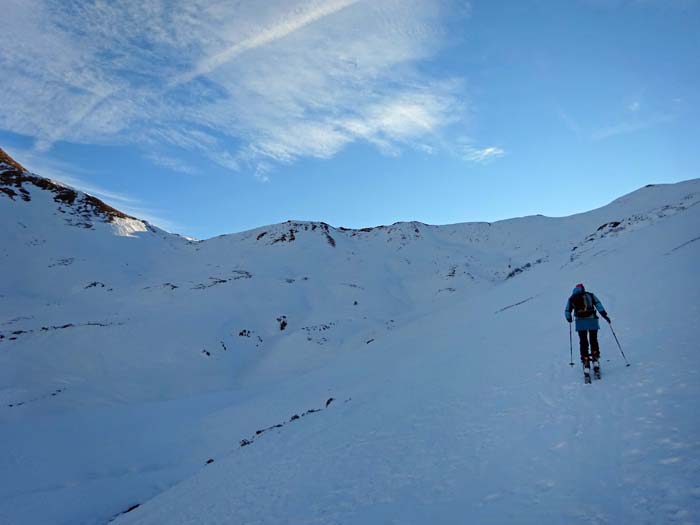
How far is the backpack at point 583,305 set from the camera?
10398mm

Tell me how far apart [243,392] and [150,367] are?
26.3 feet

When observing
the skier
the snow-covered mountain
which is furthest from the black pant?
the snow-covered mountain

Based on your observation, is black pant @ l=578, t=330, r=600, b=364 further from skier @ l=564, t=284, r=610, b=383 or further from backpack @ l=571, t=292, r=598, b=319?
backpack @ l=571, t=292, r=598, b=319

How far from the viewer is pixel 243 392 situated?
30.6 metres

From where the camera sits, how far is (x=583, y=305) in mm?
10438

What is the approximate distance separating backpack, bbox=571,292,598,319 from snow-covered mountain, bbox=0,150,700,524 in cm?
148

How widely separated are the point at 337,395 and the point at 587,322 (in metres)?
12.2

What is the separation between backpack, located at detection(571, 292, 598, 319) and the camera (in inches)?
409

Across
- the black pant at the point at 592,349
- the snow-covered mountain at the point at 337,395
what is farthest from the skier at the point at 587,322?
the snow-covered mountain at the point at 337,395

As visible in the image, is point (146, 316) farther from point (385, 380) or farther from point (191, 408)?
point (385, 380)

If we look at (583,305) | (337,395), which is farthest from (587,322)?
(337,395)

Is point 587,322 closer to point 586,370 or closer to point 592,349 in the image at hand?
point 592,349

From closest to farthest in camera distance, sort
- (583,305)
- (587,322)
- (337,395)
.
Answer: (587,322) < (583,305) < (337,395)

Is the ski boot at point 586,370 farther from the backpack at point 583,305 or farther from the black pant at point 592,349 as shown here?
the backpack at point 583,305
